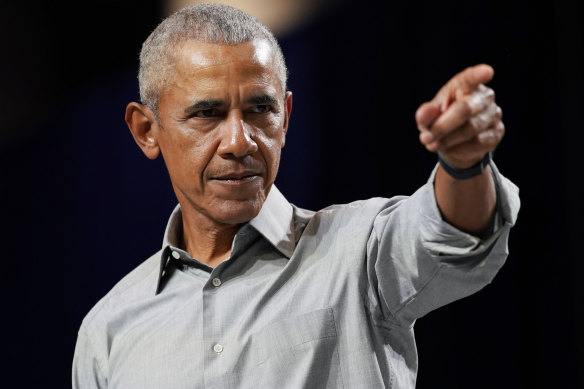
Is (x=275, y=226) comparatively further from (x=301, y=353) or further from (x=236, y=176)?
(x=301, y=353)

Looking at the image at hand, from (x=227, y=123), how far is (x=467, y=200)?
1.91 ft

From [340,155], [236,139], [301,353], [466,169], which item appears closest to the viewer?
[466,169]

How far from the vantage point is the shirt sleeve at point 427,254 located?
119 centimetres

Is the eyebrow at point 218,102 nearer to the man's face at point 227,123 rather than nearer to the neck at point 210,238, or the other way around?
the man's face at point 227,123

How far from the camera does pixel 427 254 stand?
4.07 feet

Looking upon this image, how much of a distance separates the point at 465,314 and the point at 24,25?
168 cm

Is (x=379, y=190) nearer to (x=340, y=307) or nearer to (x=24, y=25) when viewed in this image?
(x=340, y=307)

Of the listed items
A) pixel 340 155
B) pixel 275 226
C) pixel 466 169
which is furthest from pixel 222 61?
pixel 340 155

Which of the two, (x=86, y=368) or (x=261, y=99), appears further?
(x=86, y=368)

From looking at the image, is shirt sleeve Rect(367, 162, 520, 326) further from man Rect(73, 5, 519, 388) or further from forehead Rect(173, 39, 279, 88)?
forehead Rect(173, 39, 279, 88)

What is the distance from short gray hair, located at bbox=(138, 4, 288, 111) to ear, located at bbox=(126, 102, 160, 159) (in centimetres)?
4

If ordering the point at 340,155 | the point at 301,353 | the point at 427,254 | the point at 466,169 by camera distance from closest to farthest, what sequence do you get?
the point at 466,169 < the point at 427,254 < the point at 301,353 < the point at 340,155

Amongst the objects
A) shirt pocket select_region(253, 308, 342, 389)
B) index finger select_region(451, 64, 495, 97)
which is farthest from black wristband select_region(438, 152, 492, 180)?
shirt pocket select_region(253, 308, 342, 389)

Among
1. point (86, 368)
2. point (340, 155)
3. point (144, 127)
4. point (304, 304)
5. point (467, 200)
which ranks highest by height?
point (144, 127)
